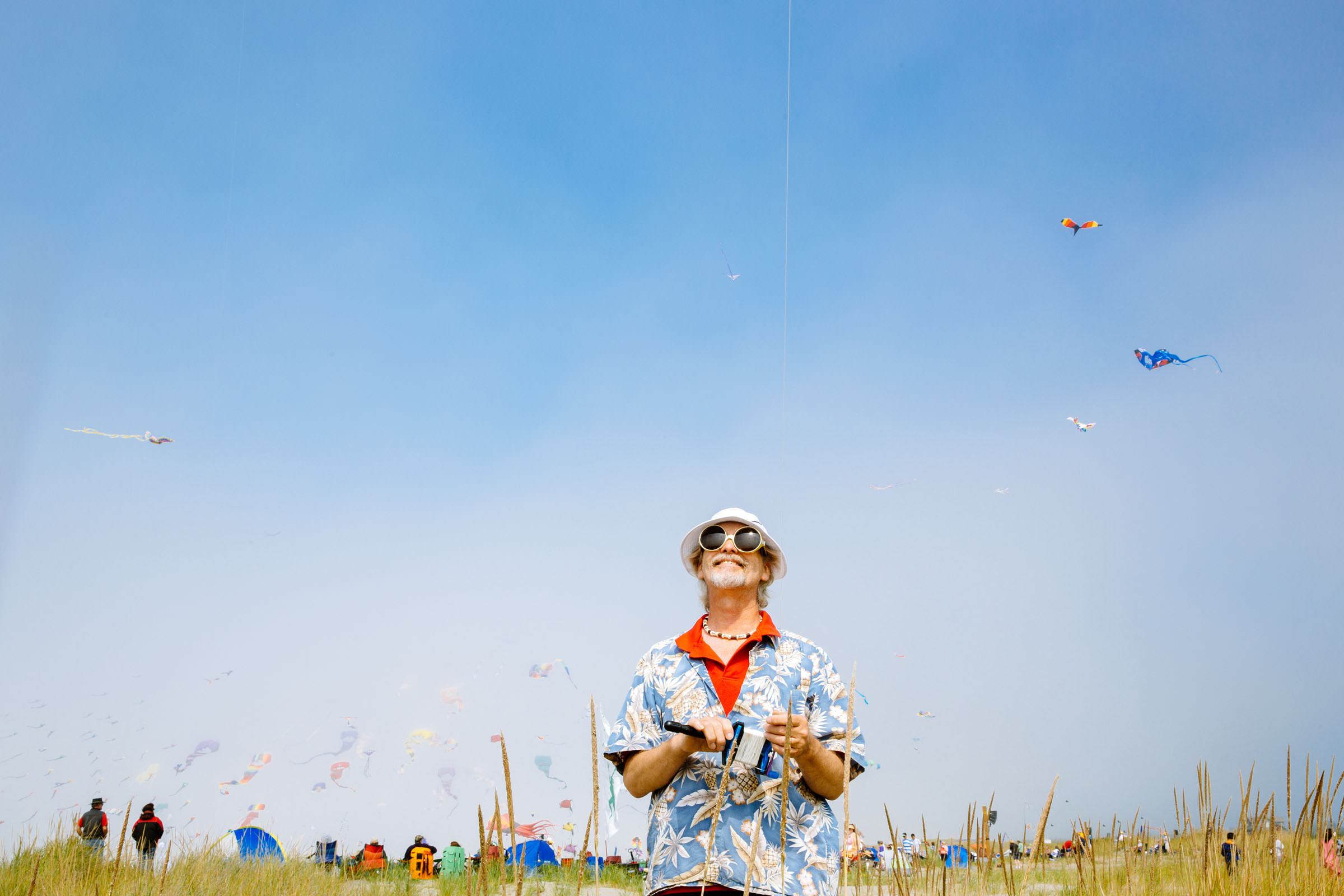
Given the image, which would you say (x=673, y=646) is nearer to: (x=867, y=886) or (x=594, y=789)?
(x=867, y=886)

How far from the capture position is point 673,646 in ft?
11.7

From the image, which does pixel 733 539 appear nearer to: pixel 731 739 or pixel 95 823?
pixel 731 739

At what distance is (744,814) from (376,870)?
29.7ft

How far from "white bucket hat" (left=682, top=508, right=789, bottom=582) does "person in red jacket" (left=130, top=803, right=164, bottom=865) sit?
35.4 ft

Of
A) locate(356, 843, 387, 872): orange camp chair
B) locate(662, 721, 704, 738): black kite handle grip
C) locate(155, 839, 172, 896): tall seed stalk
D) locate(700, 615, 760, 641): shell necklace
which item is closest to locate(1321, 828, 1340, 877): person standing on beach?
locate(700, 615, 760, 641): shell necklace

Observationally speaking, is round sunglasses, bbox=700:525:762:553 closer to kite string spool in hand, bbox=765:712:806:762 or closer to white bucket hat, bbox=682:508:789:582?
white bucket hat, bbox=682:508:789:582

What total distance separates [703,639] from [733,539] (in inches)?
16.0

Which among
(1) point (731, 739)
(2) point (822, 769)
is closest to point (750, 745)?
(1) point (731, 739)

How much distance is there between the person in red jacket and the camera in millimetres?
11930

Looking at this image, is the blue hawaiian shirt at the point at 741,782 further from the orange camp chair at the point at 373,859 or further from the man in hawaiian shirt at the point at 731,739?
the orange camp chair at the point at 373,859

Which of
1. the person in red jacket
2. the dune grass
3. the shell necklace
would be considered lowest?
the person in red jacket

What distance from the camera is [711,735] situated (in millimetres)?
2732

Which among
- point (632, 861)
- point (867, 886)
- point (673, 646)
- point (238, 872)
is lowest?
point (632, 861)

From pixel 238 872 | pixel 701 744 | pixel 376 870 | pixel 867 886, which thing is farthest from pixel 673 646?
pixel 376 870
